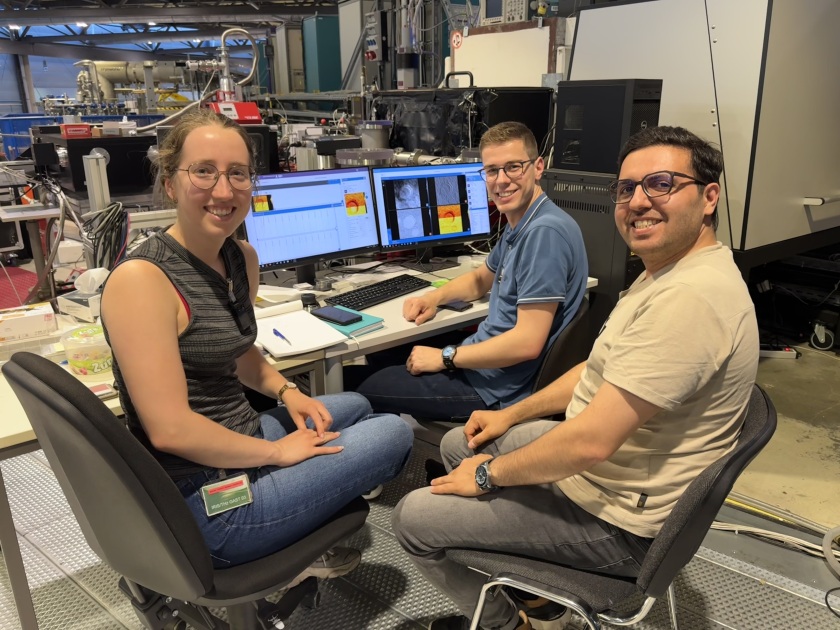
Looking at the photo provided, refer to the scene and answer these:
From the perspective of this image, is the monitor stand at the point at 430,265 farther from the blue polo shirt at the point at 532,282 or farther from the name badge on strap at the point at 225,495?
the name badge on strap at the point at 225,495

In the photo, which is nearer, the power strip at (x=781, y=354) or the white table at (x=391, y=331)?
the white table at (x=391, y=331)

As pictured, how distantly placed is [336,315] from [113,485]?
97 centimetres

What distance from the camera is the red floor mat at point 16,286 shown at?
13.5ft

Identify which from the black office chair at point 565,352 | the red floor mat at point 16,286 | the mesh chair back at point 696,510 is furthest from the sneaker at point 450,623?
the red floor mat at point 16,286

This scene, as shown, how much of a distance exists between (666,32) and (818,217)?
1.33 metres

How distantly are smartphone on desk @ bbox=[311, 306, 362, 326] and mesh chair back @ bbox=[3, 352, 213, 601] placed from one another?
89cm

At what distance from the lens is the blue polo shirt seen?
1.69 metres

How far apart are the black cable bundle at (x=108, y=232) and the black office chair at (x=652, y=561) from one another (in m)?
1.37

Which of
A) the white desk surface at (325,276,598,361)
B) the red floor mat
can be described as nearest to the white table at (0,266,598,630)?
the white desk surface at (325,276,598,361)

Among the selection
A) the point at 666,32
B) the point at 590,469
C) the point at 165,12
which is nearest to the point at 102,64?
the point at 165,12

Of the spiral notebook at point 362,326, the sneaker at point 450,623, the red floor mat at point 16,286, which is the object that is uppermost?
the spiral notebook at point 362,326

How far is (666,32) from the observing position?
293cm

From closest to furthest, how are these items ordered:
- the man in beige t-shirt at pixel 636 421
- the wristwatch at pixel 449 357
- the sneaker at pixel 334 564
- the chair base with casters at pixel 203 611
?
the man in beige t-shirt at pixel 636 421, the chair base with casters at pixel 203 611, the sneaker at pixel 334 564, the wristwatch at pixel 449 357

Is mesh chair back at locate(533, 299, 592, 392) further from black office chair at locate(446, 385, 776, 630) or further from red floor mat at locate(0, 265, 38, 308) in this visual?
red floor mat at locate(0, 265, 38, 308)
